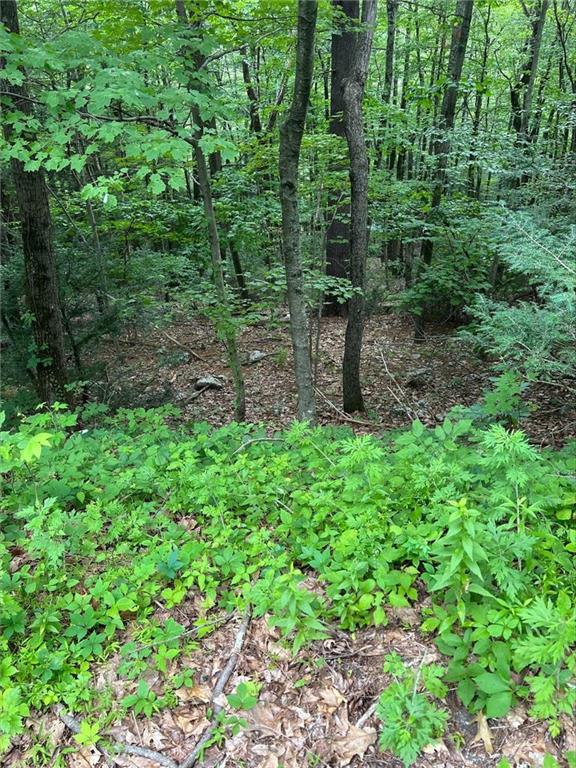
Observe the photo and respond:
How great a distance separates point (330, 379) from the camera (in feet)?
30.3

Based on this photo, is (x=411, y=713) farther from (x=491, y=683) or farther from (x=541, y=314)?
(x=541, y=314)

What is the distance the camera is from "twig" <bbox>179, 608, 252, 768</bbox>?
80.7 inches

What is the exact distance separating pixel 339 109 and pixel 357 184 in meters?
3.62

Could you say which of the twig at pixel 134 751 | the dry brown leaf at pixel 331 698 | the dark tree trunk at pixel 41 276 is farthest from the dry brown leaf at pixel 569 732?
the dark tree trunk at pixel 41 276

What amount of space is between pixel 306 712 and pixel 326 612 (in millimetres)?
439

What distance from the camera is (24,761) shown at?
2.14m

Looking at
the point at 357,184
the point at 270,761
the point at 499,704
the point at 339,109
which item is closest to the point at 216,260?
the point at 357,184

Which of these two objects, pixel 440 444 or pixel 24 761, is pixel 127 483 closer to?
pixel 24 761

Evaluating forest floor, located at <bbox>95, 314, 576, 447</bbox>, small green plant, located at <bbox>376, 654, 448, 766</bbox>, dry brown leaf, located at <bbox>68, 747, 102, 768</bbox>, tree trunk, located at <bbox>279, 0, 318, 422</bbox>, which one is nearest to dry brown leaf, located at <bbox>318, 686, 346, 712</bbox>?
small green plant, located at <bbox>376, 654, 448, 766</bbox>

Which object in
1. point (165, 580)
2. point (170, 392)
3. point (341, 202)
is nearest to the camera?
point (165, 580)

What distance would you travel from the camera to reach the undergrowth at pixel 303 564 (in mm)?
1985

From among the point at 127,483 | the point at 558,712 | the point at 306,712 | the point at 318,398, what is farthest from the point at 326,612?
the point at 318,398

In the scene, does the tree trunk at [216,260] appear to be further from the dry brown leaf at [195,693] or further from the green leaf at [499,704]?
the green leaf at [499,704]

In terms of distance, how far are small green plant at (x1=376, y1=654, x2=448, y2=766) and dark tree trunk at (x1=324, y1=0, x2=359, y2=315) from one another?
5.50 m
